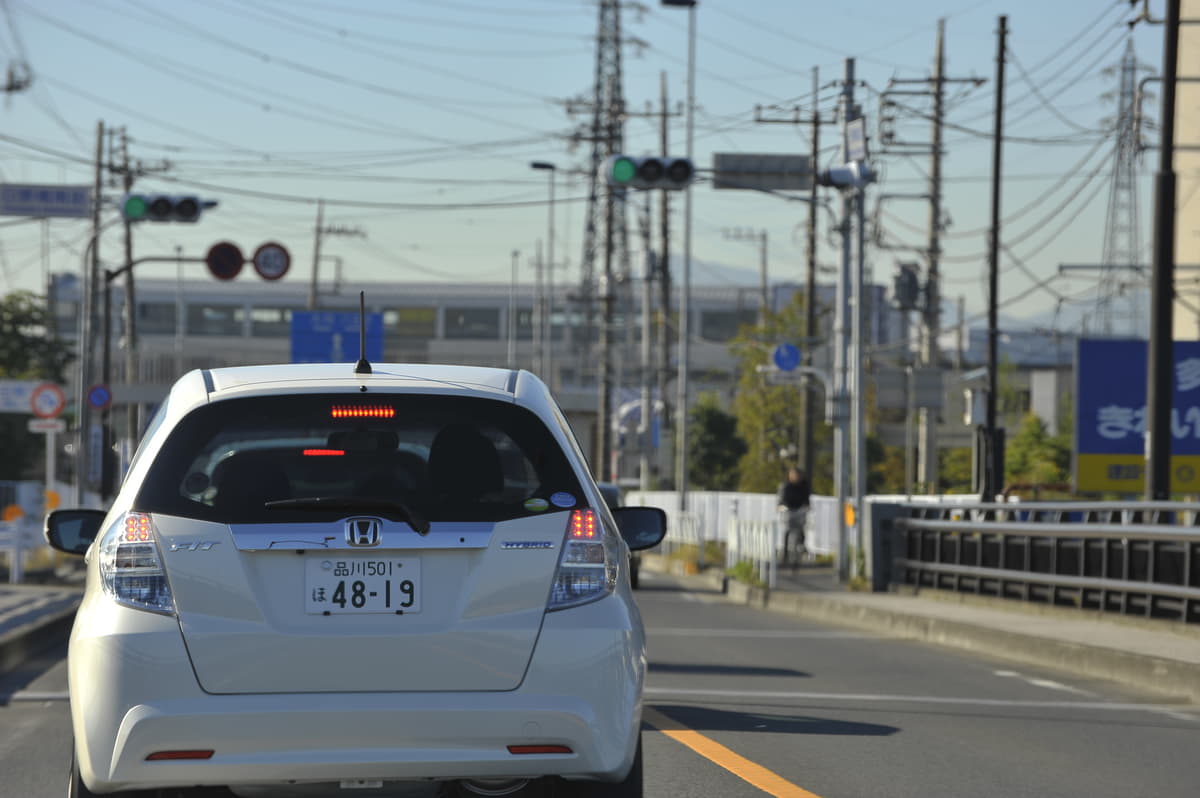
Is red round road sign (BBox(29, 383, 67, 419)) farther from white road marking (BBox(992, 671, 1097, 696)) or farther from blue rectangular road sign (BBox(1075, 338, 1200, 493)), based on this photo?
white road marking (BBox(992, 671, 1097, 696))

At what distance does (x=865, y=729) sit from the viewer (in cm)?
943

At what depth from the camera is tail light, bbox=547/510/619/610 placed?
483 centimetres

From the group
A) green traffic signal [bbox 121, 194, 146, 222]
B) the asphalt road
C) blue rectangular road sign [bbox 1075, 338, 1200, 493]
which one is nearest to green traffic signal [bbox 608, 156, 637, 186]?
green traffic signal [bbox 121, 194, 146, 222]

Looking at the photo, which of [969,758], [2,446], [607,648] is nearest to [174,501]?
[607,648]

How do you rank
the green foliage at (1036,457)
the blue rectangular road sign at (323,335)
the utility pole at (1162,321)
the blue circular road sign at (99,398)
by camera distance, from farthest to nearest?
the green foliage at (1036,457), the blue rectangular road sign at (323,335), the blue circular road sign at (99,398), the utility pole at (1162,321)

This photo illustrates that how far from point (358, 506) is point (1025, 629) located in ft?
39.3

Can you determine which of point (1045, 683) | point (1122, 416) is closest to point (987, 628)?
point (1045, 683)

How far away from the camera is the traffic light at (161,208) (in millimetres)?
25562

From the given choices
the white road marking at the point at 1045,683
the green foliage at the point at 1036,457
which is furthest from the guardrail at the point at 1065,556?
the green foliage at the point at 1036,457

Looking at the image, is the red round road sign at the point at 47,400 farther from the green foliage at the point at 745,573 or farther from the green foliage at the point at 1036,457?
the green foliage at the point at 1036,457

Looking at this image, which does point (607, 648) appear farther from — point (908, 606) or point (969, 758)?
point (908, 606)

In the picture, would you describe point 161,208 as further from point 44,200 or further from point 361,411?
point 361,411

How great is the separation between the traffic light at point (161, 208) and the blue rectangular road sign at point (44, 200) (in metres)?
7.89

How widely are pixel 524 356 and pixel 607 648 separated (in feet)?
366
